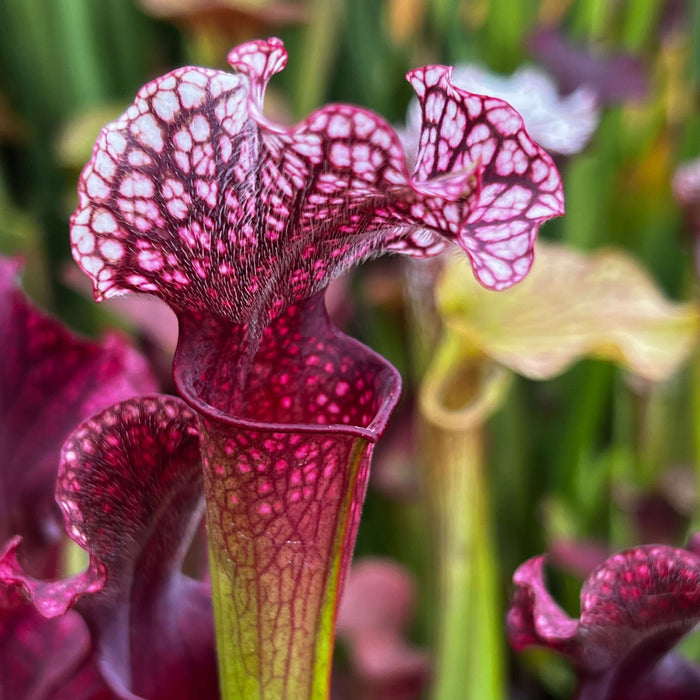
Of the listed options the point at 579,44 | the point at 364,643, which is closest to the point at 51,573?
the point at 364,643

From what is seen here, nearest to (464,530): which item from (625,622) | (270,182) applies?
(625,622)

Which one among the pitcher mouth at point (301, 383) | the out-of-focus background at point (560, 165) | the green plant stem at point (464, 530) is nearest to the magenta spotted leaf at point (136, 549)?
the pitcher mouth at point (301, 383)

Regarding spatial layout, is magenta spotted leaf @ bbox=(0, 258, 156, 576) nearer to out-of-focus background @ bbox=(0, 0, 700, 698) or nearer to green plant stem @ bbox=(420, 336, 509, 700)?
green plant stem @ bbox=(420, 336, 509, 700)

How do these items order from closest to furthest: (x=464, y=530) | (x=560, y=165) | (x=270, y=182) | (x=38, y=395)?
(x=270, y=182)
(x=38, y=395)
(x=464, y=530)
(x=560, y=165)

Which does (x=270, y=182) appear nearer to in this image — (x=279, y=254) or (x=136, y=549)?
(x=279, y=254)

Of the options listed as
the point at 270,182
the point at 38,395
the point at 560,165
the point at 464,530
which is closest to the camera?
the point at 270,182

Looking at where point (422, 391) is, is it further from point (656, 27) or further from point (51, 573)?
point (656, 27)

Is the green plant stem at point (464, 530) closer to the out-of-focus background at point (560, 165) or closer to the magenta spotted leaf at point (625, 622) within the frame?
the out-of-focus background at point (560, 165)
